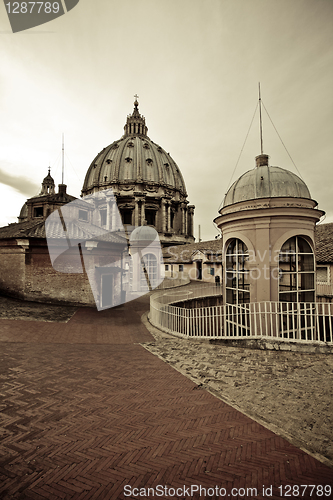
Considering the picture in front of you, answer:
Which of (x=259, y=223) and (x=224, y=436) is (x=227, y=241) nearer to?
(x=259, y=223)

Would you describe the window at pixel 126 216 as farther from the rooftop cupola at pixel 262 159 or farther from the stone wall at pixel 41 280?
the rooftop cupola at pixel 262 159

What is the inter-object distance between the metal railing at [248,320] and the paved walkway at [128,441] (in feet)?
9.94

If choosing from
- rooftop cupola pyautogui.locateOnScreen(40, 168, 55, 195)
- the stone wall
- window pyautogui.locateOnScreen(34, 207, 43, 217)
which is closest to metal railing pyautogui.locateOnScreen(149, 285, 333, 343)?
the stone wall

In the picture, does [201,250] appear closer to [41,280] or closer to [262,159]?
[41,280]

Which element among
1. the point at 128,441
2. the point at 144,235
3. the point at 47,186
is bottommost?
the point at 128,441

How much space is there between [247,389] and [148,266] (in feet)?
75.0

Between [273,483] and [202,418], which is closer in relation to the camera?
[273,483]

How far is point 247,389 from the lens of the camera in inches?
211

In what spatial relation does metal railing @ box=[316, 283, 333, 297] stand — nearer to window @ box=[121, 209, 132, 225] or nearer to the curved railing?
the curved railing

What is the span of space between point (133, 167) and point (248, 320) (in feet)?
155

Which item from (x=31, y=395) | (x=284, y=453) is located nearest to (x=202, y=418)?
(x=284, y=453)

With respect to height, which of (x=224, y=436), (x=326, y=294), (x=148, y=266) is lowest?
(x=224, y=436)

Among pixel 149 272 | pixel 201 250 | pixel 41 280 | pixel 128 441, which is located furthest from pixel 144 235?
pixel 128 441

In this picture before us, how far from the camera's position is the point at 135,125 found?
197 feet
